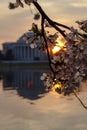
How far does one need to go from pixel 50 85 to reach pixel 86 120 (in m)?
16.6

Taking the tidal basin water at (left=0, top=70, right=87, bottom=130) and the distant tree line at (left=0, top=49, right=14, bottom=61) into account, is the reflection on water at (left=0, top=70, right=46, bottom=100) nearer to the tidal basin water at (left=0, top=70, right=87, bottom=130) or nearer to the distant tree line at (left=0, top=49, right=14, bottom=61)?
the tidal basin water at (left=0, top=70, right=87, bottom=130)

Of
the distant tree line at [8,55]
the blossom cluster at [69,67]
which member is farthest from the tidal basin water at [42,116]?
the distant tree line at [8,55]

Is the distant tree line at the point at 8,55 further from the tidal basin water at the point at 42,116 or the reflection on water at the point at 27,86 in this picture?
the tidal basin water at the point at 42,116

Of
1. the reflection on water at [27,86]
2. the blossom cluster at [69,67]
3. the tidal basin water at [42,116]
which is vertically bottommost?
the reflection on water at [27,86]

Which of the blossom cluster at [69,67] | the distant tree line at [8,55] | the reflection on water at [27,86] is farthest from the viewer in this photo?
the distant tree line at [8,55]

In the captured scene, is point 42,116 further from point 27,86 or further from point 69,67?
point 27,86

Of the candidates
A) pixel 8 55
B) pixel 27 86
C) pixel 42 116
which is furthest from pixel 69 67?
pixel 8 55

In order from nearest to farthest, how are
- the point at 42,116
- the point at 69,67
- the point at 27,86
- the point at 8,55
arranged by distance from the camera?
the point at 69,67 < the point at 42,116 < the point at 27,86 < the point at 8,55

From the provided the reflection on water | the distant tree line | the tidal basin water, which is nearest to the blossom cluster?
the tidal basin water

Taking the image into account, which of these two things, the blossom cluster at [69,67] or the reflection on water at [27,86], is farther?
the reflection on water at [27,86]

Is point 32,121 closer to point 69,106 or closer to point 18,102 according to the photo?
point 69,106

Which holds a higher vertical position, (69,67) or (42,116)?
(69,67)

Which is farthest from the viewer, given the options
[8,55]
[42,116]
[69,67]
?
[8,55]

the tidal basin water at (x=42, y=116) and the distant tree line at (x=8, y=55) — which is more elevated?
the tidal basin water at (x=42, y=116)
